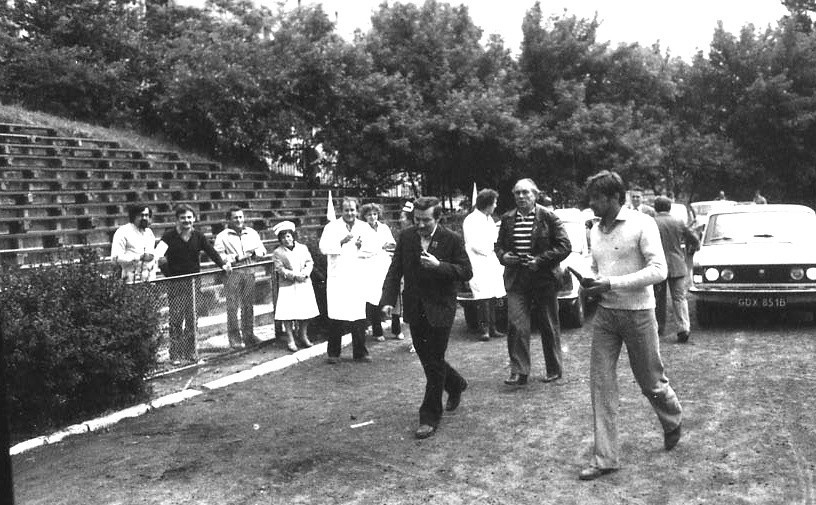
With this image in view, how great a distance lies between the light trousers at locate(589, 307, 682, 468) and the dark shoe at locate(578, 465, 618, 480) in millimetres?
34

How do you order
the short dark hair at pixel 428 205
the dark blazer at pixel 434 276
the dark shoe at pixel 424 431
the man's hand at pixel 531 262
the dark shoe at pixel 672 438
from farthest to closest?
1. the man's hand at pixel 531 262
2. the short dark hair at pixel 428 205
3. the dark blazer at pixel 434 276
4. the dark shoe at pixel 424 431
5. the dark shoe at pixel 672 438

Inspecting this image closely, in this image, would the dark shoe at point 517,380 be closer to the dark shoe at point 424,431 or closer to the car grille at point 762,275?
the dark shoe at point 424,431

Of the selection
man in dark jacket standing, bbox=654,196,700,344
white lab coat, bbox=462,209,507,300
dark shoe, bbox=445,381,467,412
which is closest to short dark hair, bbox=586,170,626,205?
dark shoe, bbox=445,381,467,412

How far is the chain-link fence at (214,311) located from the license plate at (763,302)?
6317 millimetres

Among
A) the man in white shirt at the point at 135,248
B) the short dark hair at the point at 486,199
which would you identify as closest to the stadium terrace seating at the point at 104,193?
the short dark hair at the point at 486,199

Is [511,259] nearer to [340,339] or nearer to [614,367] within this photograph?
[614,367]

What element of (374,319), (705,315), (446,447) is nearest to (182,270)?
(374,319)

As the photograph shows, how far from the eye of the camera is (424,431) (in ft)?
21.7

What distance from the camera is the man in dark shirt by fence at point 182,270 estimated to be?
946 cm

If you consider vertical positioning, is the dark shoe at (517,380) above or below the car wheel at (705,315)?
below

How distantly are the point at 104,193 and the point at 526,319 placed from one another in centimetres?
1193

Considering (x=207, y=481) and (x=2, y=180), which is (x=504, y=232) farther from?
(x=2, y=180)

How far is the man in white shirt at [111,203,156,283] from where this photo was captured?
971 centimetres

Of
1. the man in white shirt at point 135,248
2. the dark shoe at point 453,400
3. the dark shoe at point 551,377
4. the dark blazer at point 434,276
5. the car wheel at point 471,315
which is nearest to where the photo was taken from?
the dark blazer at point 434,276
